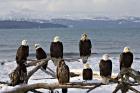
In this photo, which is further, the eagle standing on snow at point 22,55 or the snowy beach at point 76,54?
the snowy beach at point 76,54

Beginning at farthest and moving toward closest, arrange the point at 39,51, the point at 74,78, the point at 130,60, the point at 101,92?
the point at 39,51, the point at 74,78, the point at 101,92, the point at 130,60

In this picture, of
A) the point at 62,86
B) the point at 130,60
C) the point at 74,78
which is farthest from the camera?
the point at 74,78

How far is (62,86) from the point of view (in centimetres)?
1538

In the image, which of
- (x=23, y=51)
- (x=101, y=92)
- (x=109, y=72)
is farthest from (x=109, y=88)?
(x=23, y=51)

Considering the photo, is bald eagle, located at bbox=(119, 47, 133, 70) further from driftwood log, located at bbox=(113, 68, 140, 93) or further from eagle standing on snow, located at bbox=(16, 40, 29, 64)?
eagle standing on snow, located at bbox=(16, 40, 29, 64)

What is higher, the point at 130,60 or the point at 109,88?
the point at 130,60

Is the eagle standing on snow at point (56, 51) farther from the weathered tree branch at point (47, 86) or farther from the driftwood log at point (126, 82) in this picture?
the driftwood log at point (126, 82)

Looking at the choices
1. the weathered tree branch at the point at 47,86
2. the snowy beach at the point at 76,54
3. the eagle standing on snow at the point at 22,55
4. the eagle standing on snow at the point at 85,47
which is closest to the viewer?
the weathered tree branch at the point at 47,86

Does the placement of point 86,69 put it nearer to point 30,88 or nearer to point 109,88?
point 109,88

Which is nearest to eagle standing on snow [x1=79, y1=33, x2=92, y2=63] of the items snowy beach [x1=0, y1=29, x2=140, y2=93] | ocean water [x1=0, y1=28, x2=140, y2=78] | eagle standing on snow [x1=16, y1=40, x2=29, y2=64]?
snowy beach [x1=0, y1=29, x2=140, y2=93]

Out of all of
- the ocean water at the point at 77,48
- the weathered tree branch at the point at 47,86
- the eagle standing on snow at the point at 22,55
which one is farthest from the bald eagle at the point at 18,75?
the ocean water at the point at 77,48

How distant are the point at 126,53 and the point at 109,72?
2.74 ft

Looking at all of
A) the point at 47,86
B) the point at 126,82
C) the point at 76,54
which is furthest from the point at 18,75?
the point at 76,54

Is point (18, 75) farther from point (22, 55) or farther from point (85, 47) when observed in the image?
point (85, 47)
